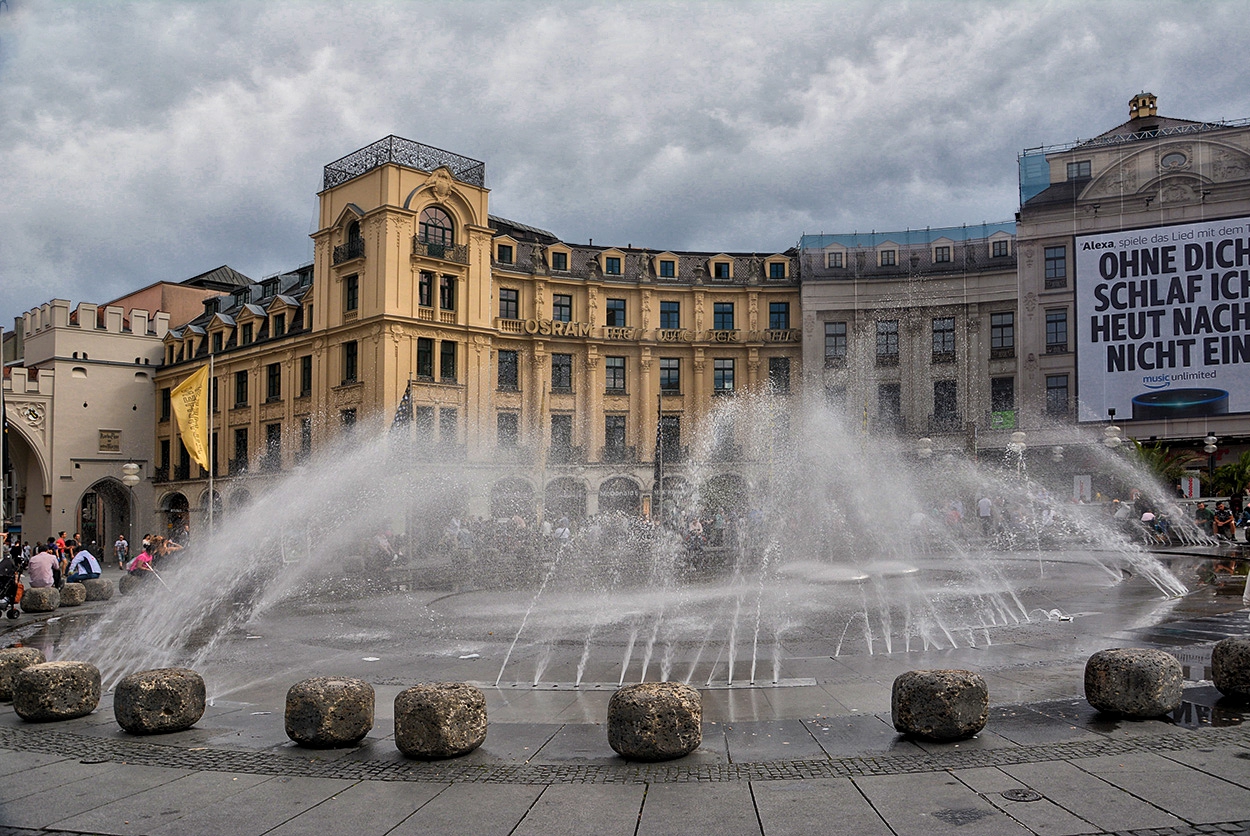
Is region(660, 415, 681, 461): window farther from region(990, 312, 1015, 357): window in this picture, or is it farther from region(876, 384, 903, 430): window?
region(990, 312, 1015, 357): window

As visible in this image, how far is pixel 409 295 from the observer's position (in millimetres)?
46344

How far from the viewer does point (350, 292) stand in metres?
48.1

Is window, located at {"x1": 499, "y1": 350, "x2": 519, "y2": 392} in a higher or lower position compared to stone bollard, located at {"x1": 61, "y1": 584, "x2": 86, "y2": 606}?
higher

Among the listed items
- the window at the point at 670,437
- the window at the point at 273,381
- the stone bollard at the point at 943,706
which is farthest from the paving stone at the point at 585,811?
the window at the point at 273,381

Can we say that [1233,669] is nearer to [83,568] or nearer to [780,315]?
[83,568]

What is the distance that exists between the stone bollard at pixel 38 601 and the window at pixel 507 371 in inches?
1188

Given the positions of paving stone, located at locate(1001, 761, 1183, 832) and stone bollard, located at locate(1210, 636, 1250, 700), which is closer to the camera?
paving stone, located at locate(1001, 761, 1183, 832)

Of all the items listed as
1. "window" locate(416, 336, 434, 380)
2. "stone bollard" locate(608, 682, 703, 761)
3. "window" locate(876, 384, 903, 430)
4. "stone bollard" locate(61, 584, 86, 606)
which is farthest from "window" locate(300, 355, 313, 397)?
"stone bollard" locate(608, 682, 703, 761)

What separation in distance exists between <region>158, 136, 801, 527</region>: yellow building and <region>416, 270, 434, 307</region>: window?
0.25 feet

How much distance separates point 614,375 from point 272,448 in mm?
19360

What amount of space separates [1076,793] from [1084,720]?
221cm

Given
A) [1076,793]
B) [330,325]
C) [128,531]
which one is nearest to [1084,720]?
[1076,793]

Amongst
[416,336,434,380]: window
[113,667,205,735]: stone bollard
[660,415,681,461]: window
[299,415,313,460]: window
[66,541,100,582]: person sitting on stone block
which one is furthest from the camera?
[660,415,681,461]: window

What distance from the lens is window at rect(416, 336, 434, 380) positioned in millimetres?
46844
